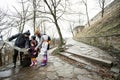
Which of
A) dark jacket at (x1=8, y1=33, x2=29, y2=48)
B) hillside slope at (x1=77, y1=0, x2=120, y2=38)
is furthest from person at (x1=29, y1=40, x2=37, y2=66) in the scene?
hillside slope at (x1=77, y1=0, x2=120, y2=38)

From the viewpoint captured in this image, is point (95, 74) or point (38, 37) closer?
point (95, 74)

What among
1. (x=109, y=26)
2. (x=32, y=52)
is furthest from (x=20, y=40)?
(x=109, y=26)

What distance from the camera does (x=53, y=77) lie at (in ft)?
15.0

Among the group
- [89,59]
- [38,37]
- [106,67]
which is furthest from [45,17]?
[106,67]

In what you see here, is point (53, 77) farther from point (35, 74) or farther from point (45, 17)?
point (45, 17)

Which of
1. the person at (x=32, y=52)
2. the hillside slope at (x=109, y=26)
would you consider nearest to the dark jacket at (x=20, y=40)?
the person at (x=32, y=52)

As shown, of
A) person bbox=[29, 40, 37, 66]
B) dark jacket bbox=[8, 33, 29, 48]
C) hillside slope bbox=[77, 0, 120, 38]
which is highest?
hillside slope bbox=[77, 0, 120, 38]

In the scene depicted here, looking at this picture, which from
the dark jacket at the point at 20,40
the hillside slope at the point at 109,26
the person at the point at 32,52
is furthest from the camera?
the hillside slope at the point at 109,26

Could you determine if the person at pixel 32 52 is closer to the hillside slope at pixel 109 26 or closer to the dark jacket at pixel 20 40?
the dark jacket at pixel 20 40

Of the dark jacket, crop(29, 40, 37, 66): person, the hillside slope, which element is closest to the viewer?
the dark jacket

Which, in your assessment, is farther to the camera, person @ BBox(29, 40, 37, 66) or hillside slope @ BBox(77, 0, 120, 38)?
hillside slope @ BBox(77, 0, 120, 38)

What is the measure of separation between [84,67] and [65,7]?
1109 centimetres

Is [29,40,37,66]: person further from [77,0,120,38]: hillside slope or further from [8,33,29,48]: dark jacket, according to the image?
[77,0,120,38]: hillside slope

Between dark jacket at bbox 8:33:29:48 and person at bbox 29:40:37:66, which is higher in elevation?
dark jacket at bbox 8:33:29:48
